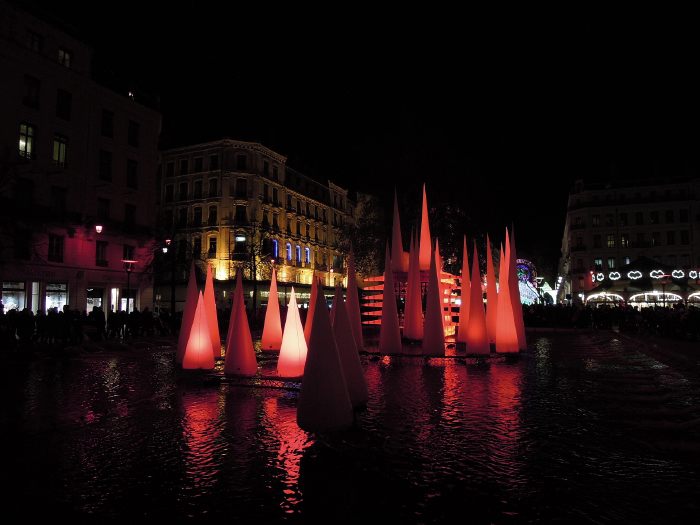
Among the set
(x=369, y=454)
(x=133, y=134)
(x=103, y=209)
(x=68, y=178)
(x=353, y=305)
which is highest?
(x=133, y=134)

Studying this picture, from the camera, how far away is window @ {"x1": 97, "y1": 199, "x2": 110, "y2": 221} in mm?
33531

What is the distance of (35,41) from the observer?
1179 inches

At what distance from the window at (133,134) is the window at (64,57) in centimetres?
537

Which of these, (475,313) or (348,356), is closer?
(348,356)

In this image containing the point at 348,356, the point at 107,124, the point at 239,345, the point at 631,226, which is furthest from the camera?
the point at 631,226

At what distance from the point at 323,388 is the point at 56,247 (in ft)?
97.1

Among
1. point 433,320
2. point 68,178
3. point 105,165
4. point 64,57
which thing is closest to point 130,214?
point 105,165

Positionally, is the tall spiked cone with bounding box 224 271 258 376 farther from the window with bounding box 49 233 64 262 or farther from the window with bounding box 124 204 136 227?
the window with bounding box 124 204 136 227

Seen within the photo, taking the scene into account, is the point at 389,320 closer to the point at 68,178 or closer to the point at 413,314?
the point at 413,314

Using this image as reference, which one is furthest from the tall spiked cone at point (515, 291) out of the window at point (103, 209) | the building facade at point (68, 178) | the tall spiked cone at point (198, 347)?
the window at point (103, 209)

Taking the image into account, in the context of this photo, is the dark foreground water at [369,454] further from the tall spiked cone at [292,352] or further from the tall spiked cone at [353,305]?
the tall spiked cone at [353,305]

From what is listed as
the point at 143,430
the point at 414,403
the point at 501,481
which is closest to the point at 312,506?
the point at 501,481

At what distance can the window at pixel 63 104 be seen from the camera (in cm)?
3112

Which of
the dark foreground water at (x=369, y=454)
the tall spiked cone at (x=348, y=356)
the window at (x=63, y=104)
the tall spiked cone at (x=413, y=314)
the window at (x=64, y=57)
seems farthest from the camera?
the window at (x=64, y=57)
